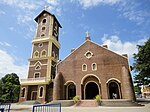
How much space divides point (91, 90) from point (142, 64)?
9.61 m

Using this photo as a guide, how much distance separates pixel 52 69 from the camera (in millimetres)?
28484

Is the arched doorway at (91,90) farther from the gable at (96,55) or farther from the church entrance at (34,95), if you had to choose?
the church entrance at (34,95)

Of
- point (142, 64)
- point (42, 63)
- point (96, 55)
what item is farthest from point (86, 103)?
point (42, 63)

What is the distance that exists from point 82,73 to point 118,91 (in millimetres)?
6380

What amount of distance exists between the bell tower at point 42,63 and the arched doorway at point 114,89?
424 inches

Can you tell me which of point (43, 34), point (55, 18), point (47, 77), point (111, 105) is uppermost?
point (55, 18)

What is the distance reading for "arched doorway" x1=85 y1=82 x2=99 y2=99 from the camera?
2335 cm

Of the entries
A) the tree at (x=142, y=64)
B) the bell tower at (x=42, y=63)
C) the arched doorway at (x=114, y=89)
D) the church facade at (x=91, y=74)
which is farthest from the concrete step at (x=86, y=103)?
the tree at (x=142, y=64)

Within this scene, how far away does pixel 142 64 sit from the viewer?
22844 mm

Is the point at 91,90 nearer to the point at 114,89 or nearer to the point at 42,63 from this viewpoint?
the point at 114,89

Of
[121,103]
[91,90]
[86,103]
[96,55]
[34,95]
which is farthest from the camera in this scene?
[34,95]

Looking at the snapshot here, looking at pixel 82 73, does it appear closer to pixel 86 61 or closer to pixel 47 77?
pixel 86 61

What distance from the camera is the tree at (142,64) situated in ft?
73.1

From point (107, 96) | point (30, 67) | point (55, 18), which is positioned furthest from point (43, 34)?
point (107, 96)
